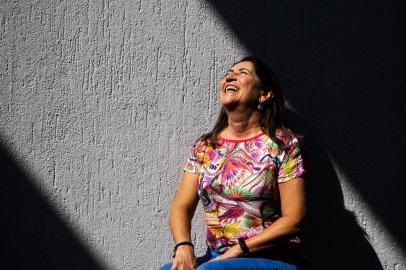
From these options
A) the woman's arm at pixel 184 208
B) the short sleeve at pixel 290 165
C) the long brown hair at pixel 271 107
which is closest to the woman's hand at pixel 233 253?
the woman's arm at pixel 184 208

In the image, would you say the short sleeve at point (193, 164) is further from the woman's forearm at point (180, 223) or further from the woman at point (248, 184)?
the woman's forearm at point (180, 223)

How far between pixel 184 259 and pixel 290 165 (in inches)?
27.2

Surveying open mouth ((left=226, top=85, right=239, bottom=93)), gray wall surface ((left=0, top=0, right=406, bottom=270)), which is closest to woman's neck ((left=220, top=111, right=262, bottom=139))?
open mouth ((left=226, top=85, right=239, bottom=93))

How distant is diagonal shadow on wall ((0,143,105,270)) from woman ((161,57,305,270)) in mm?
707

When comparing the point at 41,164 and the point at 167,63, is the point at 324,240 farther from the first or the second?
the point at 41,164

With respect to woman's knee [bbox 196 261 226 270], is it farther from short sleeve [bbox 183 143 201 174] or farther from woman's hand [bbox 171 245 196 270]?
short sleeve [bbox 183 143 201 174]

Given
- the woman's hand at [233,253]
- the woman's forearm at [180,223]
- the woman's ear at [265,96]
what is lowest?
the woman's hand at [233,253]

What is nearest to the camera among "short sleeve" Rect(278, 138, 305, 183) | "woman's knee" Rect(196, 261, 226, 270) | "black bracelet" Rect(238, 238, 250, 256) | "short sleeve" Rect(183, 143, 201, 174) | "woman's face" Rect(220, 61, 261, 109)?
"woman's knee" Rect(196, 261, 226, 270)

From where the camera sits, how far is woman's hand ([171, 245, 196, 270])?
272 cm

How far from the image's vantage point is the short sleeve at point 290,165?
2758 mm

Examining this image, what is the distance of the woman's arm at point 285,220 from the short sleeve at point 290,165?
25 millimetres

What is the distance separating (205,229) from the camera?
128 inches

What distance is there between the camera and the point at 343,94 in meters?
3.20

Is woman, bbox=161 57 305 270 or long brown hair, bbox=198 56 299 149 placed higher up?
long brown hair, bbox=198 56 299 149
